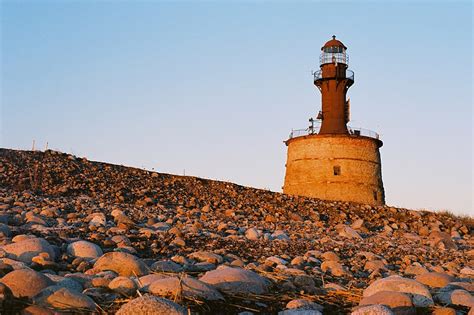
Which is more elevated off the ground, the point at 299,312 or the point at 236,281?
the point at 236,281

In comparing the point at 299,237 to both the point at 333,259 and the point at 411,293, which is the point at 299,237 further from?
the point at 411,293

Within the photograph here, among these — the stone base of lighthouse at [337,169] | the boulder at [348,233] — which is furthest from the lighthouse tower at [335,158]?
the boulder at [348,233]

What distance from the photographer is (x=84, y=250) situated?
4.65m

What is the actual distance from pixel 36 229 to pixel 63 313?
131 inches

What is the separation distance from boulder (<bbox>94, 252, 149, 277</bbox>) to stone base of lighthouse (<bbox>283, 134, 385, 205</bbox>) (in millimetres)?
19465

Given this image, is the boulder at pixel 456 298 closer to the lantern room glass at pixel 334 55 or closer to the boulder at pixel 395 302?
the boulder at pixel 395 302

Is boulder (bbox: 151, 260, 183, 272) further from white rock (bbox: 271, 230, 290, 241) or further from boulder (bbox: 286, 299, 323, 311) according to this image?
white rock (bbox: 271, 230, 290, 241)

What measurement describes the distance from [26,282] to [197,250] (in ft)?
8.52

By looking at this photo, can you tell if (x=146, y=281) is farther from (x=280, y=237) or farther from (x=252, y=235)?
(x=280, y=237)

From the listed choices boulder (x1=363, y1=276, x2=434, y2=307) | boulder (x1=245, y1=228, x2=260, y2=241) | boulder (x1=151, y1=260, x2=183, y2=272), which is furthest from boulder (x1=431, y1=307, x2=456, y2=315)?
boulder (x1=245, y1=228, x2=260, y2=241)

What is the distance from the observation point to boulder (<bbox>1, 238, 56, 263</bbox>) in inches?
165

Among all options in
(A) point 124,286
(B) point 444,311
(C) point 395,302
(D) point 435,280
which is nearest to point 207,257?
(A) point 124,286

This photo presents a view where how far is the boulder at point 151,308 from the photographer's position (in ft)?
8.43

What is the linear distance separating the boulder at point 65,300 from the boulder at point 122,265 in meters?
0.93
